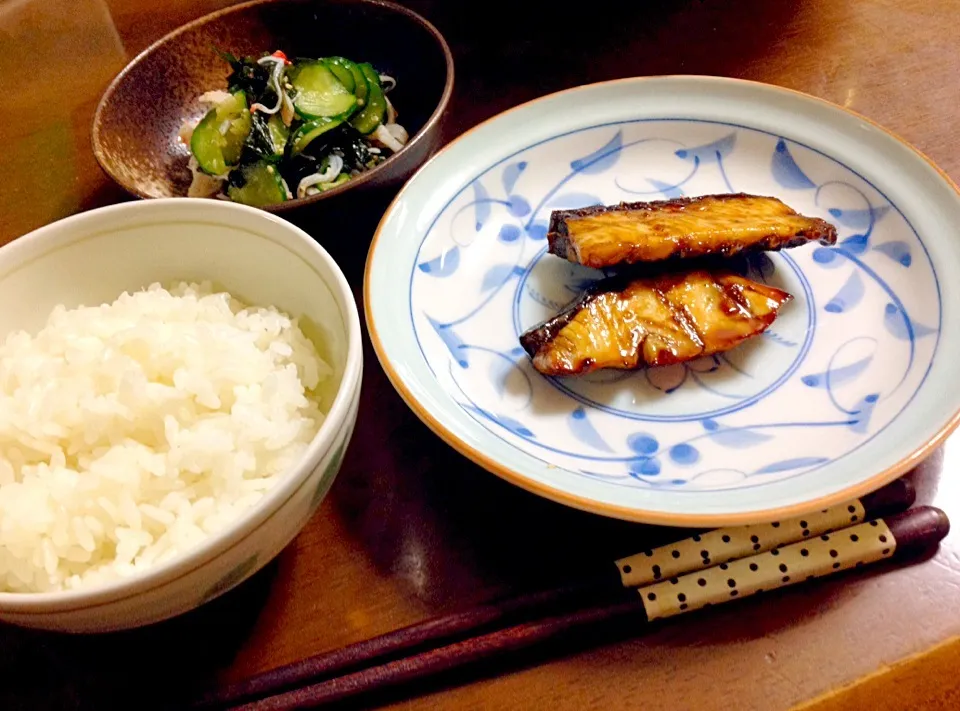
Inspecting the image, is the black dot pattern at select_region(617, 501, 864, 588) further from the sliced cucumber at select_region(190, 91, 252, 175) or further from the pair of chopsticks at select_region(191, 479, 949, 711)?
the sliced cucumber at select_region(190, 91, 252, 175)

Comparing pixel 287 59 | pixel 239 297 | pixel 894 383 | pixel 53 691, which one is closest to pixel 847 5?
pixel 894 383

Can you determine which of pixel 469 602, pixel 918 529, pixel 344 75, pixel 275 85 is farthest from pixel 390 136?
pixel 918 529

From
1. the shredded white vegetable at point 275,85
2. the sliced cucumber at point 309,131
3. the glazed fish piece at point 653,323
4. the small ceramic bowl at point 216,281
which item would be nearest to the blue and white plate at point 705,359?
the glazed fish piece at point 653,323

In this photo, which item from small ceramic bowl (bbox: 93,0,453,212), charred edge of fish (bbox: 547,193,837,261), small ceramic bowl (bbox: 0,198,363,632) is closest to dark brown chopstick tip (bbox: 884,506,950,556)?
charred edge of fish (bbox: 547,193,837,261)

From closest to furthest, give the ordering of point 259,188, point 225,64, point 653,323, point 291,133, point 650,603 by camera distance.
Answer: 1. point 650,603
2. point 653,323
3. point 259,188
4. point 291,133
5. point 225,64

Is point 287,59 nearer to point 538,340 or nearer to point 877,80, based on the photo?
point 538,340

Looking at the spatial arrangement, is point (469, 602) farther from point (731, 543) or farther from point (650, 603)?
point (731, 543)

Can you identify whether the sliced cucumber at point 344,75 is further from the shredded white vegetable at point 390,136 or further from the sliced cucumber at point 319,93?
the shredded white vegetable at point 390,136
